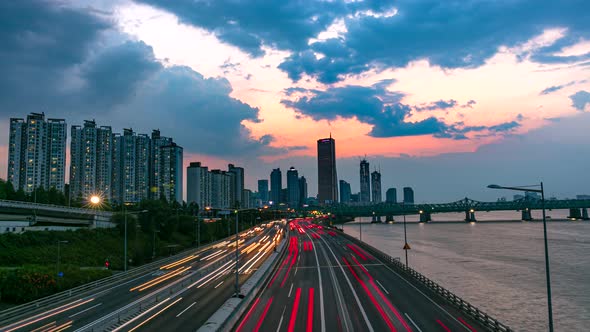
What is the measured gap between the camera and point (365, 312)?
35000 mm

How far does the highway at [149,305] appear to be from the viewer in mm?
31266

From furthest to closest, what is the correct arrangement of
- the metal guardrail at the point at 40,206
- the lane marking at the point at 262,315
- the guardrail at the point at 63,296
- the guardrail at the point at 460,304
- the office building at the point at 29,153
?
the office building at the point at 29,153 → the metal guardrail at the point at 40,206 → the guardrail at the point at 63,296 → the lane marking at the point at 262,315 → the guardrail at the point at 460,304

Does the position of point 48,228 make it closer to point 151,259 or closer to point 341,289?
point 151,259

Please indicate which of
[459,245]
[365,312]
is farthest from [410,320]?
[459,245]

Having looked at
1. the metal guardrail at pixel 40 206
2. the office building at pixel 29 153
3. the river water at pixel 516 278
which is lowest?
the river water at pixel 516 278

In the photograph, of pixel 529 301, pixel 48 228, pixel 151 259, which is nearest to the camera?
pixel 529 301

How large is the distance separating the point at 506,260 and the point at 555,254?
1869 cm

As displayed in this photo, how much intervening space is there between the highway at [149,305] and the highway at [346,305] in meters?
4.82

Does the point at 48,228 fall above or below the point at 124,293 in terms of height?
above

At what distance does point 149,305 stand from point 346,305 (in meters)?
18.7

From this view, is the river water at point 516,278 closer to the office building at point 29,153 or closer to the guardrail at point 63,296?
the guardrail at point 63,296

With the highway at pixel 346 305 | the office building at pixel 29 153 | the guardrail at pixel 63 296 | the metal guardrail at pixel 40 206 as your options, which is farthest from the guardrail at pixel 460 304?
the office building at pixel 29 153

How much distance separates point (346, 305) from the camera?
3759 centimetres

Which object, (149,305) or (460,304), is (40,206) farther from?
(460,304)
